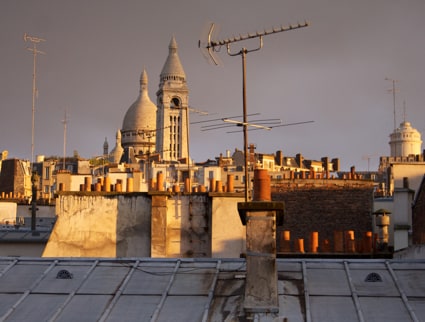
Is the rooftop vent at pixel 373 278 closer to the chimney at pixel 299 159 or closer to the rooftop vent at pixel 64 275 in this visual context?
the rooftop vent at pixel 64 275

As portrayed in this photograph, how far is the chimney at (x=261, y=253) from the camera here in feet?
64.1

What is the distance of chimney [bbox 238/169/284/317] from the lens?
19.5 m

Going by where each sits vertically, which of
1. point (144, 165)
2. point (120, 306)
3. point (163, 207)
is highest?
point (144, 165)

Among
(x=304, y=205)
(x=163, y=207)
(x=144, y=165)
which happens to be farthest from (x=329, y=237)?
(x=144, y=165)

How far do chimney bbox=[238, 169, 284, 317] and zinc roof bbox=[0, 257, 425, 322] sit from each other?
1.21 feet

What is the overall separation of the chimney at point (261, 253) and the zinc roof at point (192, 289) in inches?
14.5

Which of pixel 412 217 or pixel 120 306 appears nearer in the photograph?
pixel 120 306

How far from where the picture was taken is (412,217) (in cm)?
4650

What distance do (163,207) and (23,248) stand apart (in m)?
8.64

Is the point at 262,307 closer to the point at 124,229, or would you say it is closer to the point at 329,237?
the point at 124,229

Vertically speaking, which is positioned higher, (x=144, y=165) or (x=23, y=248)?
(x=144, y=165)

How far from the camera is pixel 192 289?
21000mm

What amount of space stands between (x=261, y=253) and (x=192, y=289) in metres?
2.02

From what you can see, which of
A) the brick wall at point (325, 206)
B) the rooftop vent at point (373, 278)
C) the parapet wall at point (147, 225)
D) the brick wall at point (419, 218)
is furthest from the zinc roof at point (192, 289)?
the brick wall at point (325, 206)
